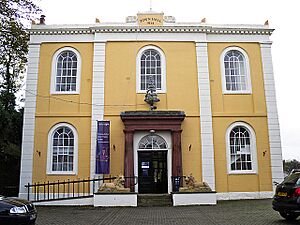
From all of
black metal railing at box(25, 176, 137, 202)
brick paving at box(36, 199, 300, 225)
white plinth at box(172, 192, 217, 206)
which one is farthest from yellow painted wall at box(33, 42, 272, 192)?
brick paving at box(36, 199, 300, 225)

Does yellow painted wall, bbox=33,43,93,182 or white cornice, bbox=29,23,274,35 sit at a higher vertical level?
white cornice, bbox=29,23,274,35

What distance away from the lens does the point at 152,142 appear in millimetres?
18422

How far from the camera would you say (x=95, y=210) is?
574 inches

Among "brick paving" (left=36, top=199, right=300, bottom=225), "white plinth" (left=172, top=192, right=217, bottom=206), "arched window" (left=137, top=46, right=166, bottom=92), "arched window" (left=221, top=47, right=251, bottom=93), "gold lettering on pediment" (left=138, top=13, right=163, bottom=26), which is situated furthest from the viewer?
"gold lettering on pediment" (left=138, top=13, right=163, bottom=26)

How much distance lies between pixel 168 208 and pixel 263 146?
22.2ft

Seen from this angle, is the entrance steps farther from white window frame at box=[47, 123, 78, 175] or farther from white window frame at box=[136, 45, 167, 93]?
white window frame at box=[136, 45, 167, 93]

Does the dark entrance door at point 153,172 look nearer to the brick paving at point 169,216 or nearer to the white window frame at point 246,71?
the brick paving at point 169,216

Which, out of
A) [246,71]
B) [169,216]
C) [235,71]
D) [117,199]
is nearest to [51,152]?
[117,199]

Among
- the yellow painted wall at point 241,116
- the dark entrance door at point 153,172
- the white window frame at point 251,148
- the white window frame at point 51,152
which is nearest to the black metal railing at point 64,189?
the white window frame at point 51,152

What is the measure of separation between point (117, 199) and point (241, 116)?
809 centimetres

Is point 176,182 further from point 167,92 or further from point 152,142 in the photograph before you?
point 167,92

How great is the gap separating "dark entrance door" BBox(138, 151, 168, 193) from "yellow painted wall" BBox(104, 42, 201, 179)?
1059 millimetres

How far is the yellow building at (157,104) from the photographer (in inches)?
712

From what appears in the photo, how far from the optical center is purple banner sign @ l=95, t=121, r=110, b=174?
17703 mm
